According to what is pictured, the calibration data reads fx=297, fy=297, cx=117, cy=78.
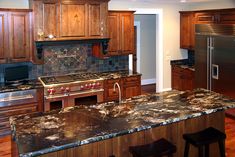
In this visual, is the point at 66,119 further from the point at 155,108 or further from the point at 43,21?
the point at 43,21

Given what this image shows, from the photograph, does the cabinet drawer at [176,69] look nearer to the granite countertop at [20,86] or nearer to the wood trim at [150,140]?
the granite countertop at [20,86]

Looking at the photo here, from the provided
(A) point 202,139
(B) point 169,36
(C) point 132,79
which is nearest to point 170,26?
(B) point 169,36

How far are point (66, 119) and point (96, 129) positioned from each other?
1.55 feet

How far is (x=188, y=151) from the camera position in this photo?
11.2 feet

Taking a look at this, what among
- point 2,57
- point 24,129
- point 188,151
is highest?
point 2,57

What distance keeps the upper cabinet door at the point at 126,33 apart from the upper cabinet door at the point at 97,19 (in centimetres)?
51

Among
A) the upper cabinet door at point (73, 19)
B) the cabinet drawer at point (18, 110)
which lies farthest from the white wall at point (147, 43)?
the cabinet drawer at point (18, 110)

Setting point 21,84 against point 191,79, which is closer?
point 21,84

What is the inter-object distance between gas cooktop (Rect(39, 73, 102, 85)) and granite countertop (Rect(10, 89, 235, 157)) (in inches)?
81.4

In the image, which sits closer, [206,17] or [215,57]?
[215,57]

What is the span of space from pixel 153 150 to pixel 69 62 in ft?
12.1

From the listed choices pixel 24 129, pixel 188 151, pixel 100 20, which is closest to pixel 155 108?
pixel 188 151

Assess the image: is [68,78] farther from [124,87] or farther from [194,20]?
[194,20]

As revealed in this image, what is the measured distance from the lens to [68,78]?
590 centimetres
